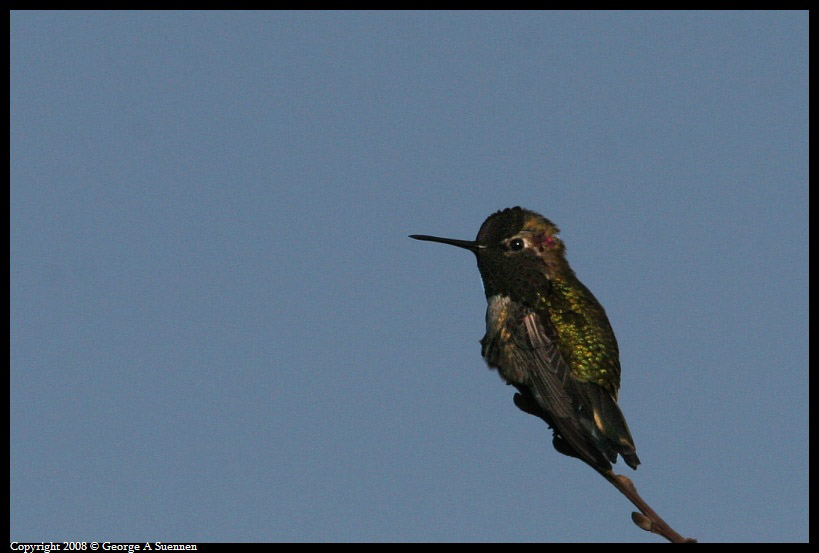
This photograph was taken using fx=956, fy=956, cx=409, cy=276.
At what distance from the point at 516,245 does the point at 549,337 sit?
0.92 metres

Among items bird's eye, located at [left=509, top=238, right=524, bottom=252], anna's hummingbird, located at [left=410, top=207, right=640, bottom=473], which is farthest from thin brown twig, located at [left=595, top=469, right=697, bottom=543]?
bird's eye, located at [left=509, top=238, right=524, bottom=252]

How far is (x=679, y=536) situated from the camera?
15.2ft

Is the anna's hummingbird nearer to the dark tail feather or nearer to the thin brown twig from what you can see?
the dark tail feather

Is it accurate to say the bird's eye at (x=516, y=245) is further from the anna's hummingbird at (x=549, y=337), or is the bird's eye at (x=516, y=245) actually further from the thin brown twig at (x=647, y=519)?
the thin brown twig at (x=647, y=519)

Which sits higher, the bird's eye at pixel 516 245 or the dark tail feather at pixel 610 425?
the bird's eye at pixel 516 245

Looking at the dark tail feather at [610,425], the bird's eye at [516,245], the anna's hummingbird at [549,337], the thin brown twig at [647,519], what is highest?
the bird's eye at [516,245]

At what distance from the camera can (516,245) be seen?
7906mm

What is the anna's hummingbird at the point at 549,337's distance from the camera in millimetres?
6566

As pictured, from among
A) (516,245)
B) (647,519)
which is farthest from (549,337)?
(647,519)

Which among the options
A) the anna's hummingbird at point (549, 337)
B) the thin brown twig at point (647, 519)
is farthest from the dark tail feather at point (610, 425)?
the thin brown twig at point (647, 519)
